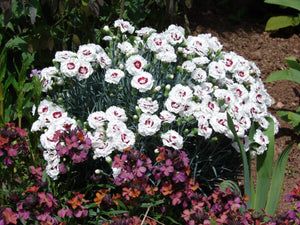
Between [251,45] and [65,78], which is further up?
[251,45]

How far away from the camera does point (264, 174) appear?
7.16ft

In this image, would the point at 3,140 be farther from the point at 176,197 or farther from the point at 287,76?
the point at 287,76

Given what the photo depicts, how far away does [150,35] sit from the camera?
244 cm

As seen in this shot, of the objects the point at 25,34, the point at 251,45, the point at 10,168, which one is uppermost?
the point at 251,45

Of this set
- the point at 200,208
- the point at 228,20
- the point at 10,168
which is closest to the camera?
the point at 200,208

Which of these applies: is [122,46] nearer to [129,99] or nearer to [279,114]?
[129,99]

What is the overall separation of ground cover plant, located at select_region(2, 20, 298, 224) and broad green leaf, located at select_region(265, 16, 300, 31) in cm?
124

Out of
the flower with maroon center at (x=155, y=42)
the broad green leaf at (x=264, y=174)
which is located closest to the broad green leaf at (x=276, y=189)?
the broad green leaf at (x=264, y=174)

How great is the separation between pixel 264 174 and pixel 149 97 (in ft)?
2.51

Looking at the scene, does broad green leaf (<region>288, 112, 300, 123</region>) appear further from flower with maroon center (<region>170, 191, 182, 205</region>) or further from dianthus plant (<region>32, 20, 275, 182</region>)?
flower with maroon center (<region>170, 191, 182, 205</region>)

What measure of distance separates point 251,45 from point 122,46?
1741 millimetres

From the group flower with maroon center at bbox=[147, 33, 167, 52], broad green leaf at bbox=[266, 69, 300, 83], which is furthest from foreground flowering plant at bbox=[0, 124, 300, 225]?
broad green leaf at bbox=[266, 69, 300, 83]

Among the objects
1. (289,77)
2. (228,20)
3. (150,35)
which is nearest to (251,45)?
(228,20)

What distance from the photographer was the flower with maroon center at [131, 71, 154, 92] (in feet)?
6.69
